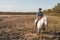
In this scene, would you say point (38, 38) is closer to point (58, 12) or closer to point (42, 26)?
point (42, 26)

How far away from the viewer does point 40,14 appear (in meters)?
18.6

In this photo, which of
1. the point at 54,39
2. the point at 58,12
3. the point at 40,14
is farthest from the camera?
the point at 58,12

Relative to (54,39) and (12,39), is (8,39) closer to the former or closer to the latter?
(12,39)

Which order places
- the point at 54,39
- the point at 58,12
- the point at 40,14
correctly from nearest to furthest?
the point at 54,39 < the point at 40,14 < the point at 58,12

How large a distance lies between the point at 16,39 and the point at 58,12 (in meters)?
40.3

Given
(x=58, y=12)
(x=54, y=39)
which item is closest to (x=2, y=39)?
(x=54, y=39)

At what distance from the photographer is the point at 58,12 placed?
56.8 metres

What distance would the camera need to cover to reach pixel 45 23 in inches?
672

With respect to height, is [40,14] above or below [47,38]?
above

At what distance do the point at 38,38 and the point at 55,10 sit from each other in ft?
140

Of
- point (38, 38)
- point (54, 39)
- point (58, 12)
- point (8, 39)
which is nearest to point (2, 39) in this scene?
point (8, 39)

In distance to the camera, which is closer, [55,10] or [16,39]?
[16,39]

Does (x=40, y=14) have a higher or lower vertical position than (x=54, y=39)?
higher

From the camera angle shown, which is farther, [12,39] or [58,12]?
[58,12]
